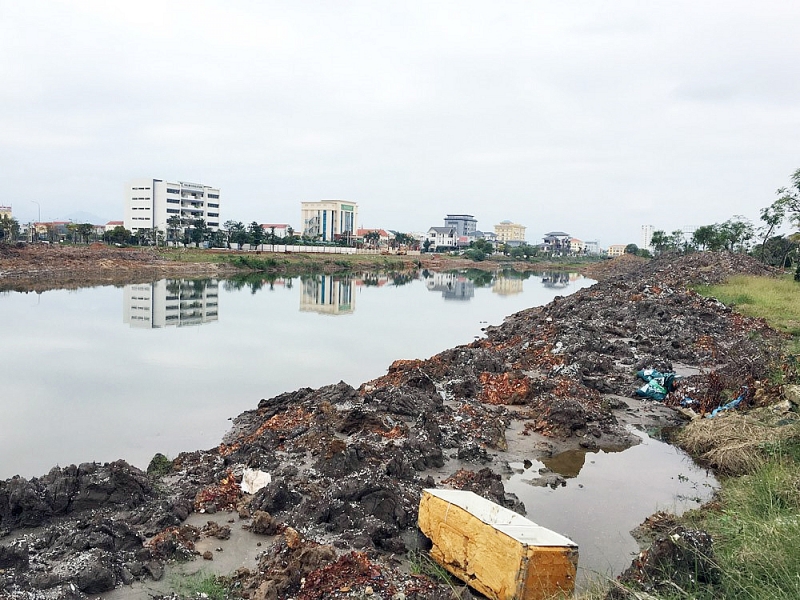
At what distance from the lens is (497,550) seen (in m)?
4.82

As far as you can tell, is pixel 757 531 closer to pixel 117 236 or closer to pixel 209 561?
pixel 209 561

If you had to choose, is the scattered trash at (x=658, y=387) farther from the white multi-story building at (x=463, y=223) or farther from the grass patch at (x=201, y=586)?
the white multi-story building at (x=463, y=223)

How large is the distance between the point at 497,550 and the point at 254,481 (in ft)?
12.0

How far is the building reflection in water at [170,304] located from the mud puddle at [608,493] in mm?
20819

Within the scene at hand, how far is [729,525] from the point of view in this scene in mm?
5781

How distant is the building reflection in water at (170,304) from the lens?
27141mm

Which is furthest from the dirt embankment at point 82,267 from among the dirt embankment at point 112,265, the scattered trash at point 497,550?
the scattered trash at point 497,550

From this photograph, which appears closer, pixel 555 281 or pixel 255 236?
pixel 555 281

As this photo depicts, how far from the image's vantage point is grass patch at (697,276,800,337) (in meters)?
18.3

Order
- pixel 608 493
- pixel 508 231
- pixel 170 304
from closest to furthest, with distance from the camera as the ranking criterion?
1. pixel 608 493
2. pixel 170 304
3. pixel 508 231

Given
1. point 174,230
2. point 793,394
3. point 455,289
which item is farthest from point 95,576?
point 174,230

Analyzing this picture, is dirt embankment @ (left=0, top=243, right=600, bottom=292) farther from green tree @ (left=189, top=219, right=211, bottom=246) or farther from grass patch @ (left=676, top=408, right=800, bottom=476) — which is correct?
grass patch @ (left=676, top=408, right=800, bottom=476)

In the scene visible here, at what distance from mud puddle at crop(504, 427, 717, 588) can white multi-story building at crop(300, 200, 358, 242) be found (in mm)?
104689

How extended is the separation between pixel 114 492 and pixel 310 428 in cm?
325
